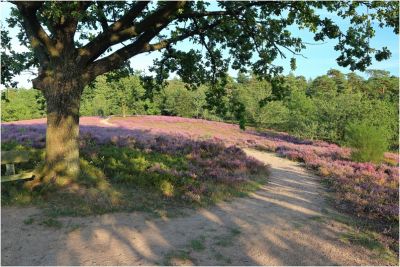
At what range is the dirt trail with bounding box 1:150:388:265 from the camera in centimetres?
712

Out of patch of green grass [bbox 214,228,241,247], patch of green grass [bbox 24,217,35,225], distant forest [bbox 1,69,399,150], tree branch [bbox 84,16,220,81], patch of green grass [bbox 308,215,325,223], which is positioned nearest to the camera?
patch of green grass [bbox 214,228,241,247]

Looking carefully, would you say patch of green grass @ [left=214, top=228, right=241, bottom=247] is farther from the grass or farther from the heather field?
the heather field

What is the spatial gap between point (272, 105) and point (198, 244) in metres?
49.4

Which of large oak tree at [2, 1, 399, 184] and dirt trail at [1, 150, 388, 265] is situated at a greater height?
large oak tree at [2, 1, 399, 184]

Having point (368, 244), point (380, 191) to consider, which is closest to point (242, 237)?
point (368, 244)

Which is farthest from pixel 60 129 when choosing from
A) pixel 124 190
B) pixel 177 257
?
pixel 177 257

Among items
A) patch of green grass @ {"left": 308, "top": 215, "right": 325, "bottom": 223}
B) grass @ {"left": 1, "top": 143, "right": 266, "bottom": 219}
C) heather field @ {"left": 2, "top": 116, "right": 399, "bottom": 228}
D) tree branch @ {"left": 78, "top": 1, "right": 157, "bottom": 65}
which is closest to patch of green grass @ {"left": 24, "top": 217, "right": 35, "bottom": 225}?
grass @ {"left": 1, "top": 143, "right": 266, "bottom": 219}

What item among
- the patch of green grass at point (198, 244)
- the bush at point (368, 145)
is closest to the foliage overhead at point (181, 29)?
the patch of green grass at point (198, 244)

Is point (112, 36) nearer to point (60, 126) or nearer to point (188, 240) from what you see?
point (60, 126)

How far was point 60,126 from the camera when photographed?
36.3ft

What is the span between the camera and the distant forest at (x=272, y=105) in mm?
15141

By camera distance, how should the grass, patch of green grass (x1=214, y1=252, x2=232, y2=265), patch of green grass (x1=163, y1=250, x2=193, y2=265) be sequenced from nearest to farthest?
patch of green grass (x1=163, y1=250, x2=193, y2=265) → patch of green grass (x1=214, y1=252, x2=232, y2=265) → the grass

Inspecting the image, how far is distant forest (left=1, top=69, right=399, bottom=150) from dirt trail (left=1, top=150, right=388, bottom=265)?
4.18m

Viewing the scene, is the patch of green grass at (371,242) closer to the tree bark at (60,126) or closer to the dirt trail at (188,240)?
the dirt trail at (188,240)
